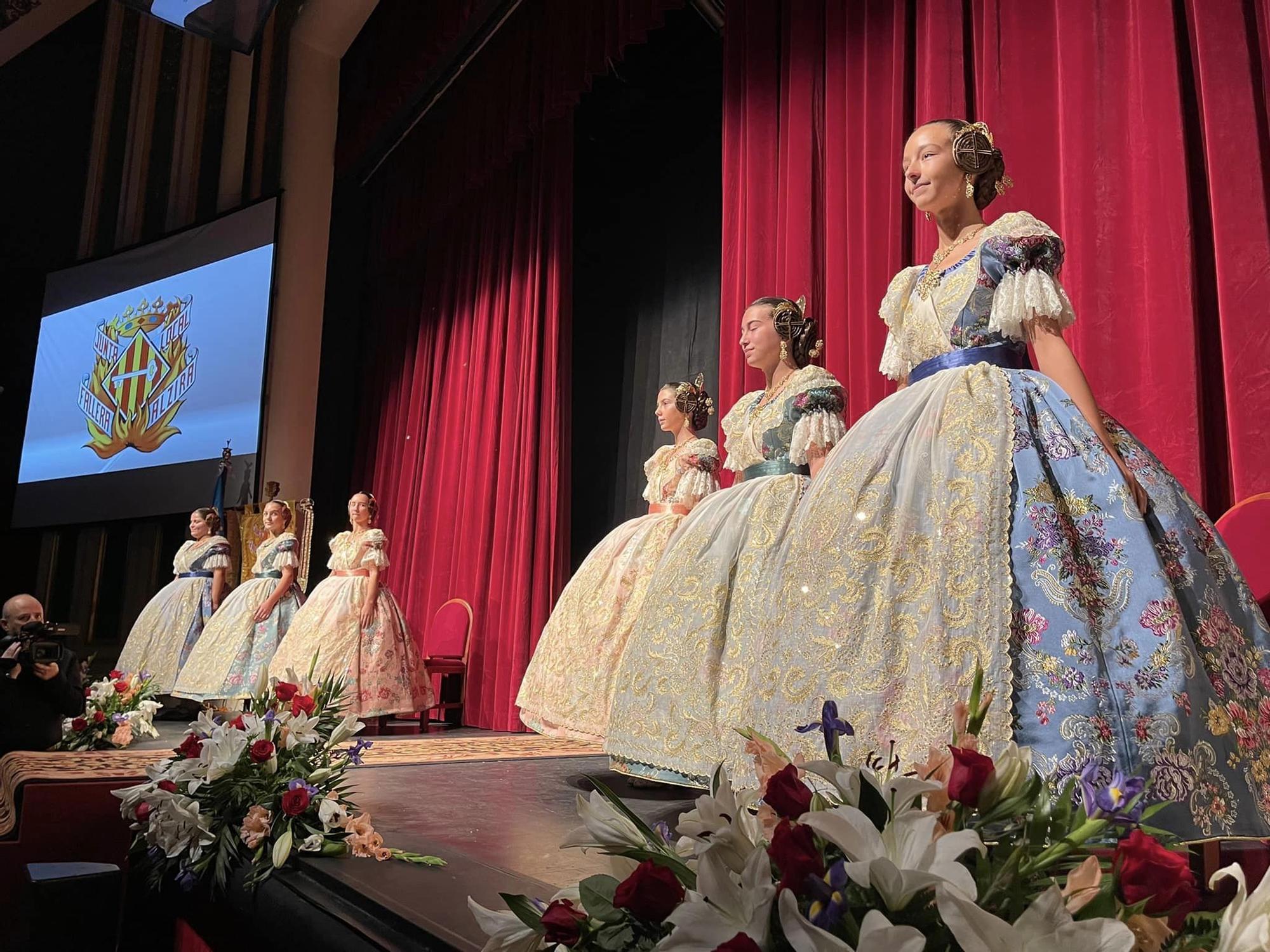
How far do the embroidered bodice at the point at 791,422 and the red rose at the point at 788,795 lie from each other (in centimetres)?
201

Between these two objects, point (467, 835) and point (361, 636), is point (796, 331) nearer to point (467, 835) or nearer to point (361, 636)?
point (467, 835)

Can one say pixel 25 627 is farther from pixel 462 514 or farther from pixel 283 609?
pixel 462 514

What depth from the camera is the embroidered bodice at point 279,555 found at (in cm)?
599

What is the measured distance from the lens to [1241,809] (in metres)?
1.44

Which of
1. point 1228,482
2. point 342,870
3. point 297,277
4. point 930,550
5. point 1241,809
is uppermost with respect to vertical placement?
point 297,277

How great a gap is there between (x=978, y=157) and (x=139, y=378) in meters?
8.02

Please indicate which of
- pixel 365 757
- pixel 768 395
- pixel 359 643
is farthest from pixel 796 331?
pixel 359 643

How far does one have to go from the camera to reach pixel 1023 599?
63.1 inches

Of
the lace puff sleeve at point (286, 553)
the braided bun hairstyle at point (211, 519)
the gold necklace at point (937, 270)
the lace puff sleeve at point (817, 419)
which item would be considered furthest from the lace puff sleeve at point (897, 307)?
the braided bun hairstyle at point (211, 519)

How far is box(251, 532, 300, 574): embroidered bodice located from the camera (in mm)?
5988

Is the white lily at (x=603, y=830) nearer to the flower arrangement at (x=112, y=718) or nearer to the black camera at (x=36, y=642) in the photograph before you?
the black camera at (x=36, y=642)

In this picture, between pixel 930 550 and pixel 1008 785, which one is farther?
pixel 930 550

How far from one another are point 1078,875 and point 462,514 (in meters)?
6.10

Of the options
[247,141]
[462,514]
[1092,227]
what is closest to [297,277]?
[247,141]
